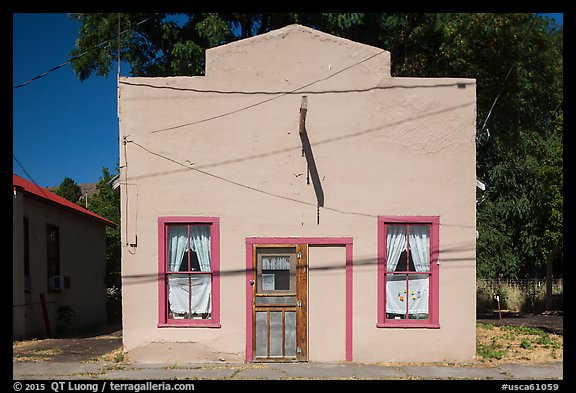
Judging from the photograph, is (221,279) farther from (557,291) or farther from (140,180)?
(557,291)

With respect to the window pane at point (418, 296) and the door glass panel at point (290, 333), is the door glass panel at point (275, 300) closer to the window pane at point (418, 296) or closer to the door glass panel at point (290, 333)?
the door glass panel at point (290, 333)

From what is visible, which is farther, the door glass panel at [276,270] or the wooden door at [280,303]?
the door glass panel at [276,270]

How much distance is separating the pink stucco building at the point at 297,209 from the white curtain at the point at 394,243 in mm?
25

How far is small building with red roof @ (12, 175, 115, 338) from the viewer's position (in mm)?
15031

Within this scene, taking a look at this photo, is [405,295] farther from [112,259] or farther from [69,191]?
[69,191]

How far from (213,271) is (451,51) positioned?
11375mm

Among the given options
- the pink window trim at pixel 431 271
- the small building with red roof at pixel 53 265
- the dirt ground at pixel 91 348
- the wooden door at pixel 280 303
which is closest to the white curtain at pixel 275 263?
the wooden door at pixel 280 303

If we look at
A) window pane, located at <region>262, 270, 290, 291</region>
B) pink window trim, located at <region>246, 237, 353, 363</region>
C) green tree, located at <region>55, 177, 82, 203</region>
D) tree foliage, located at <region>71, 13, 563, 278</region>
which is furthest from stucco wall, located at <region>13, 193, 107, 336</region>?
green tree, located at <region>55, 177, 82, 203</region>

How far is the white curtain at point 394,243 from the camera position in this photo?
11.5 metres

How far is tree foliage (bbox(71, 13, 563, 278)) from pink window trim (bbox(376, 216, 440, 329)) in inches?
309

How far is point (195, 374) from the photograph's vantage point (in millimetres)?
10109

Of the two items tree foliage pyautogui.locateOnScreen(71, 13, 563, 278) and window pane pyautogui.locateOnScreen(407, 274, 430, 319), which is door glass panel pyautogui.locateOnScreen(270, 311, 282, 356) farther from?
tree foliage pyautogui.locateOnScreen(71, 13, 563, 278)

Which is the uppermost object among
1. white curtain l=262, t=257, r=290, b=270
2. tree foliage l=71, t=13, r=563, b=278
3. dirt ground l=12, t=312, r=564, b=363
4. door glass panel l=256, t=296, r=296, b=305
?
tree foliage l=71, t=13, r=563, b=278
